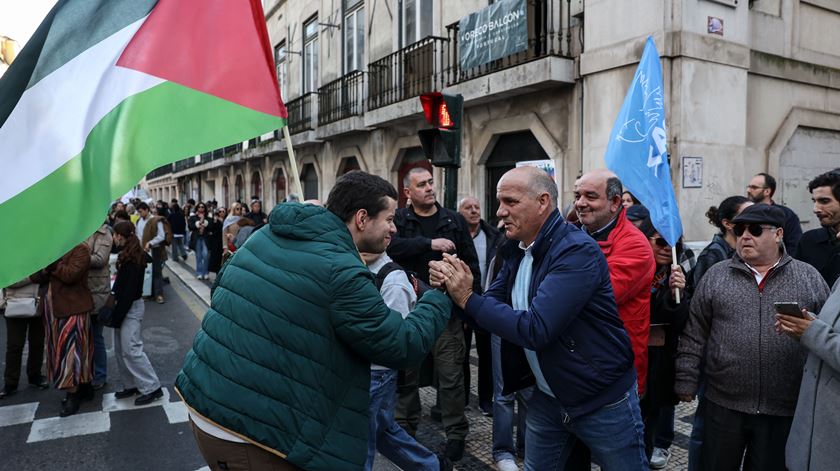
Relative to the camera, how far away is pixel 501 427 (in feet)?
13.2

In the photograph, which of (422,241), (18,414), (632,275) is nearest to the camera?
(632,275)

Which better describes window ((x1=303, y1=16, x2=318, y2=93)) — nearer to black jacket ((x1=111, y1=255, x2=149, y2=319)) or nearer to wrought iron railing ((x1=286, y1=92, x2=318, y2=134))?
wrought iron railing ((x1=286, y1=92, x2=318, y2=134))

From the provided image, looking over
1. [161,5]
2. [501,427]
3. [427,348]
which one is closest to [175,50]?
[161,5]

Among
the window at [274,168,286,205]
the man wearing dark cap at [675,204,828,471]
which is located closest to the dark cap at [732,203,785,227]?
the man wearing dark cap at [675,204,828,471]

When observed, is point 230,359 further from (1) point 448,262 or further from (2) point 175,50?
(2) point 175,50

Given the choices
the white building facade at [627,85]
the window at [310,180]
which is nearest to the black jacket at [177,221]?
the window at [310,180]

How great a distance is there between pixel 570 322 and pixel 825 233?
2.83m

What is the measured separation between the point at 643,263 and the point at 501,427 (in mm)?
1622

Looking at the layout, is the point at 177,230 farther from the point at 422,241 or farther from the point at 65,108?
the point at 65,108

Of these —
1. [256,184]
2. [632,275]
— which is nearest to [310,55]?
[256,184]

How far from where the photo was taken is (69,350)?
518cm

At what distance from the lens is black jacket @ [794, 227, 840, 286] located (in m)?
3.96

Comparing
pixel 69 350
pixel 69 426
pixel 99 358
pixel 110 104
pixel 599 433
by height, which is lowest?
pixel 69 426

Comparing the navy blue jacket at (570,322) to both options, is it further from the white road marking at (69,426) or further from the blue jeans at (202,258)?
the blue jeans at (202,258)
